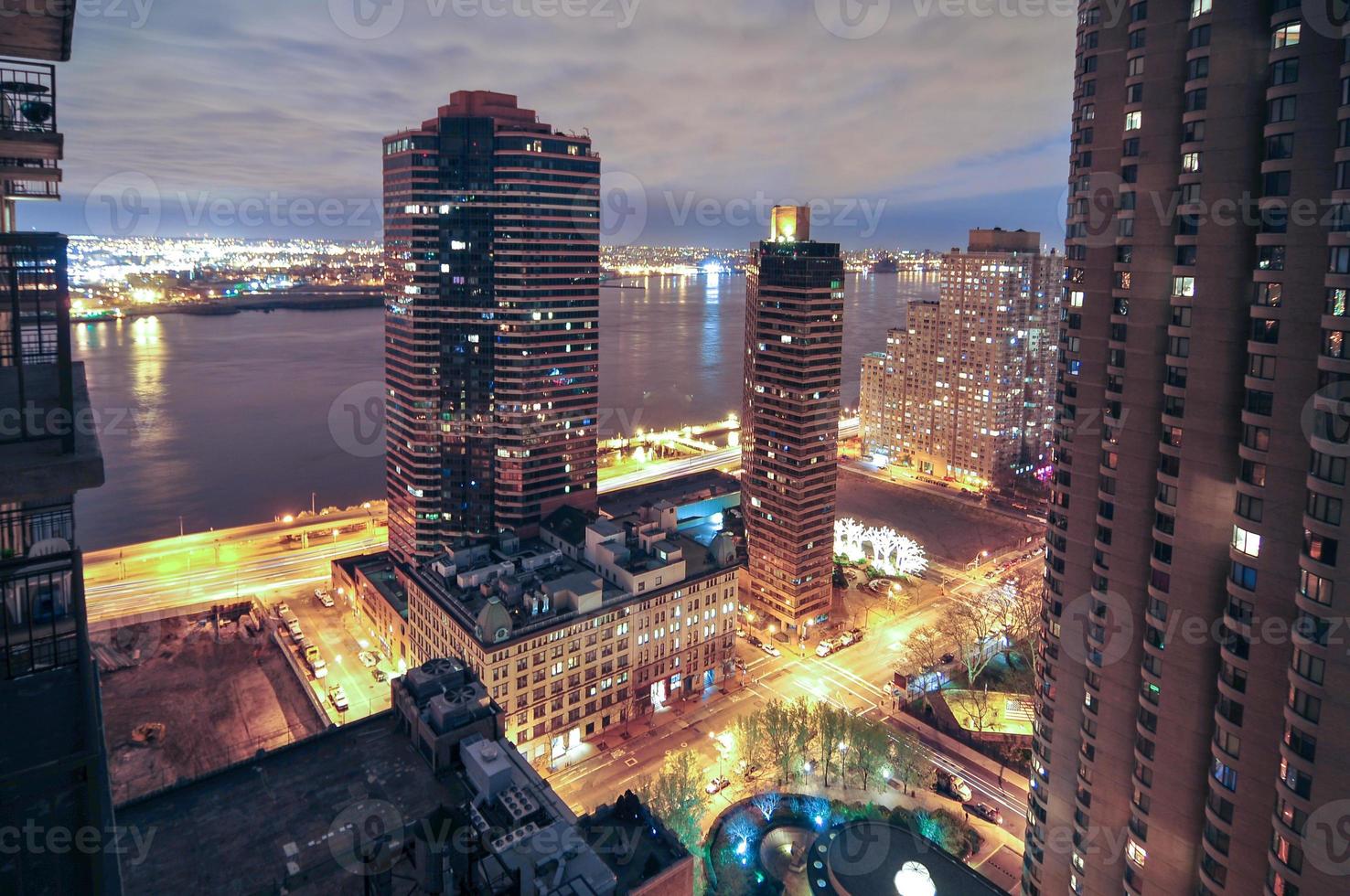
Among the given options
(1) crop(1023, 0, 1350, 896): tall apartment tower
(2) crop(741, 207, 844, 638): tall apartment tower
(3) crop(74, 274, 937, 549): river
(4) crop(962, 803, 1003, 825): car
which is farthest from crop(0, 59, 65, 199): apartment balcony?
(3) crop(74, 274, 937, 549): river

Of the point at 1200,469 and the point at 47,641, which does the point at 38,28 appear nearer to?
the point at 47,641

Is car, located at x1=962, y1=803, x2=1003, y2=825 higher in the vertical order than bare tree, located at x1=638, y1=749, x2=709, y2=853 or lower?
lower

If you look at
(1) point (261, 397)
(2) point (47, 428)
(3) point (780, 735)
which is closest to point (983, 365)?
(3) point (780, 735)

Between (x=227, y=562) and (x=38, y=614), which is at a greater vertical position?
(x=38, y=614)

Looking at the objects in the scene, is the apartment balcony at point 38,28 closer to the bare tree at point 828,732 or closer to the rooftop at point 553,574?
the rooftop at point 553,574

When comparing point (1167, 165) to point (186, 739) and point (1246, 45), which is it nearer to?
point (1246, 45)

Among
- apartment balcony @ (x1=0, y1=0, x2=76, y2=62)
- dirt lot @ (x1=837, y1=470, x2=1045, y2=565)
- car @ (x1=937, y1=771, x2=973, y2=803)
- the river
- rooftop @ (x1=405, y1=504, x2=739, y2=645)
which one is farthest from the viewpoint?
the river

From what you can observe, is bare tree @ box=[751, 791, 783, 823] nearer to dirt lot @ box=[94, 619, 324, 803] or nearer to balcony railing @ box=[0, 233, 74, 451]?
dirt lot @ box=[94, 619, 324, 803]

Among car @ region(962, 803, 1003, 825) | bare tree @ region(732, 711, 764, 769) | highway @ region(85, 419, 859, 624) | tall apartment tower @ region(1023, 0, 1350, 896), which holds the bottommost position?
car @ region(962, 803, 1003, 825)
